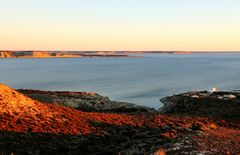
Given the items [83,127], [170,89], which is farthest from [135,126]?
[170,89]

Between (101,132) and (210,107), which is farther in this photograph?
(210,107)

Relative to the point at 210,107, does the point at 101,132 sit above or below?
above

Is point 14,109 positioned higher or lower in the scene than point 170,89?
higher

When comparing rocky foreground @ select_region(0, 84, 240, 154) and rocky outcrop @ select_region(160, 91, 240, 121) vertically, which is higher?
rocky foreground @ select_region(0, 84, 240, 154)

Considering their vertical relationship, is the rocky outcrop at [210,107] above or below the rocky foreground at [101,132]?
below

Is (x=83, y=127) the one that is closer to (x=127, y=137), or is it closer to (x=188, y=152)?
(x=127, y=137)

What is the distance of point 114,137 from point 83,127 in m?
3.06

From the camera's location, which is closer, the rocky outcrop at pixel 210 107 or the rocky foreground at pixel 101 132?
the rocky foreground at pixel 101 132

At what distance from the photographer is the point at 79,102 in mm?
50188

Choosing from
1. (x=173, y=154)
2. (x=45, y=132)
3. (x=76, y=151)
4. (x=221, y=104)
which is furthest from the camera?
(x=221, y=104)

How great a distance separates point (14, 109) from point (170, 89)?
79397 millimetres

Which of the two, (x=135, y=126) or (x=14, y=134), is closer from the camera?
(x=14, y=134)

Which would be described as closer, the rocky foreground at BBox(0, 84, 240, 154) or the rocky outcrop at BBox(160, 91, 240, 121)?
the rocky foreground at BBox(0, 84, 240, 154)

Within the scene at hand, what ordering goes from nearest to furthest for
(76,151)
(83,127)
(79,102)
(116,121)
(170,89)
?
1. (76,151)
2. (83,127)
3. (116,121)
4. (79,102)
5. (170,89)
